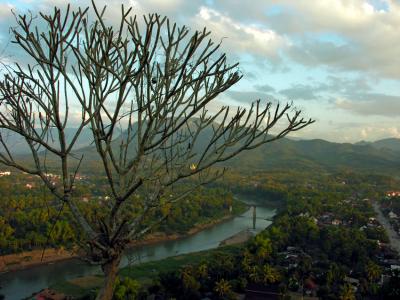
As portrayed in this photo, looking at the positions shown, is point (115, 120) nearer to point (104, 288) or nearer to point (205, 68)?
point (205, 68)

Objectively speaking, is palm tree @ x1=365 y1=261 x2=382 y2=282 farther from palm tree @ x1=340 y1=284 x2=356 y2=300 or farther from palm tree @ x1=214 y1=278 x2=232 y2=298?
palm tree @ x1=214 y1=278 x2=232 y2=298

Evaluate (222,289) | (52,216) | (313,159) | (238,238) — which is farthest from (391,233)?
(313,159)

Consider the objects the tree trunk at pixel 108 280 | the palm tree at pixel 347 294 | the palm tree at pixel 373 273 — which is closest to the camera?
the tree trunk at pixel 108 280

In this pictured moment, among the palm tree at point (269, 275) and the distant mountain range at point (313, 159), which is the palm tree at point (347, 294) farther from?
the distant mountain range at point (313, 159)

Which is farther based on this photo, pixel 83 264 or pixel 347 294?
pixel 83 264

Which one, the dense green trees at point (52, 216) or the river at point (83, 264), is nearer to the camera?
the river at point (83, 264)

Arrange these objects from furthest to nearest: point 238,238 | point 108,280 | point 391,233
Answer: point 391,233, point 238,238, point 108,280

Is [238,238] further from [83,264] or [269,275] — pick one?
[83,264]

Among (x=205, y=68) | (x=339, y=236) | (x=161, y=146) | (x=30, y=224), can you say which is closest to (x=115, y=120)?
(x=161, y=146)

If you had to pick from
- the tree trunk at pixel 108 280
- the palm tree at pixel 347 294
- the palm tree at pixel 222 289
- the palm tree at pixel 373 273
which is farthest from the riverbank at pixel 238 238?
the tree trunk at pixel 108 280
